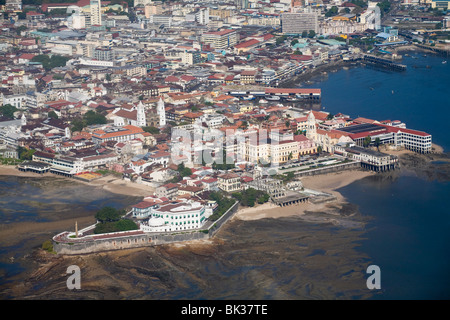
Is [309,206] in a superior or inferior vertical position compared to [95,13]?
inferior

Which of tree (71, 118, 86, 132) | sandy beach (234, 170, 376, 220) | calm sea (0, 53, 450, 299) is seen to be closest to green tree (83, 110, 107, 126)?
tree (71, 118, 86, 132)

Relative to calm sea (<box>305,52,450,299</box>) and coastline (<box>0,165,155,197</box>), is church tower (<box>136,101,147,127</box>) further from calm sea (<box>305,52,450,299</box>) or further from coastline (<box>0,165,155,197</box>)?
calm sea (<box>305,52,450,299</box>)

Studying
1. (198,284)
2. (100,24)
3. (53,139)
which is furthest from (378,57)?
(198,284)

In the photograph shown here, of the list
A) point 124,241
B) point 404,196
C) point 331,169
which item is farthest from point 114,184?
point 404,196

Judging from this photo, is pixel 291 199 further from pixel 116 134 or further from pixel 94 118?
pixel 94 118

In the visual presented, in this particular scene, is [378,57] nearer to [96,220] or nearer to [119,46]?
[119,46]

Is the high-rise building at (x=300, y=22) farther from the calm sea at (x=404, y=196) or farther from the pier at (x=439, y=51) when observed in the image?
the calm sea at (x=404, y=196)

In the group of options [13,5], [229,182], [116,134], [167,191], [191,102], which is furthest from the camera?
[13,5]

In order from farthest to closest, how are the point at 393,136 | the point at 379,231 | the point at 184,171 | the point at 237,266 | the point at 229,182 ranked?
the point at 393,136 < the point at 184,171 < the point at 229,182 < the point at 379,231 < the point at 237,266

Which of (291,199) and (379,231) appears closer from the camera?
(379,231)
